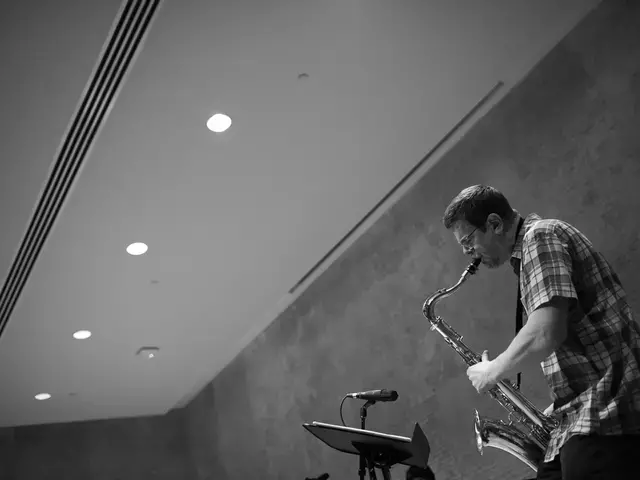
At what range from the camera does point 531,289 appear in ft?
7.24

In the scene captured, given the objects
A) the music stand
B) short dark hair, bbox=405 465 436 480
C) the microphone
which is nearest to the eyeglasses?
the music stand

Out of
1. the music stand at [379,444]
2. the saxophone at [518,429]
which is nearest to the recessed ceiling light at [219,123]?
the saxophone at [518,429]

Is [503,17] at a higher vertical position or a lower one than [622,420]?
higher

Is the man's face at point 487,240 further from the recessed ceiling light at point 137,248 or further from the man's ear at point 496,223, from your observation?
the recessed ceiling light at point 137,248

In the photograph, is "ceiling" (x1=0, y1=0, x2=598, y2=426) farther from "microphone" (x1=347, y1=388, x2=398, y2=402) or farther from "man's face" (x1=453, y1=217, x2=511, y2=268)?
"microphone" (x1=347, y1=388, x2=398, y2=402)

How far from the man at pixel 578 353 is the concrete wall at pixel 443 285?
71.8 inches

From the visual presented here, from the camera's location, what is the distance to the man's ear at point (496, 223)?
8.20 feet

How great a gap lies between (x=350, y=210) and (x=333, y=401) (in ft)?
5.39

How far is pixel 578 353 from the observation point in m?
2.19

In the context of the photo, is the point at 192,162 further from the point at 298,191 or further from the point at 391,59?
the point at 391,59

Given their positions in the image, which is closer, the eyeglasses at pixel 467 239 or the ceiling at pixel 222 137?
the eyeglasses at pixel 467 239

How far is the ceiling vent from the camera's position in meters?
3.69

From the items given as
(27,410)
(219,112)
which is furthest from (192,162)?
(27,410)

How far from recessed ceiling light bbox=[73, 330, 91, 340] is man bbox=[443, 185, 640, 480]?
4768mm
